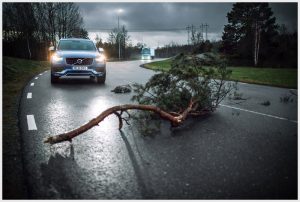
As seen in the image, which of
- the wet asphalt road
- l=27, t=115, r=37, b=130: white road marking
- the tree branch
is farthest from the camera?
l=27, t=115, r=37, b=130: white road marking

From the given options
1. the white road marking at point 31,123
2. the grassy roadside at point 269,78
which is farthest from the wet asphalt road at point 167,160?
the grassy roadside at point 269,78

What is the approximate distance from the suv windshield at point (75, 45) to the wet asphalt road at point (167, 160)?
23.9 feet

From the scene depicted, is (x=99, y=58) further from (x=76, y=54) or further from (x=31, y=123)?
(x=31, y=123)

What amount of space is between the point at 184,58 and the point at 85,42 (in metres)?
8.16

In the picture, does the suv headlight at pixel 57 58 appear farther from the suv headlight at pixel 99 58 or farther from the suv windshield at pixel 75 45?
the suv headlight at pixel 99 58

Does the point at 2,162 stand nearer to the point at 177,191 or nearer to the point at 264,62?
the point at 177,191

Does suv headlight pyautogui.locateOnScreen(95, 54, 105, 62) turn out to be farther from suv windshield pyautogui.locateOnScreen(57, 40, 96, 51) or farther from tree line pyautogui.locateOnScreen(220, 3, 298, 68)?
tree line pyautogui.locateOnScreen(220, 3, 298, 68)

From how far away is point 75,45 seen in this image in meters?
13.7

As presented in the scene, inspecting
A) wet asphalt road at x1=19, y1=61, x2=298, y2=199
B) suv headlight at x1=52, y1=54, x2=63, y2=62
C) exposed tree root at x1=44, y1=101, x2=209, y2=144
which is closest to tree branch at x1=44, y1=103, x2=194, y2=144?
exposed tree root at x1=44, y1=101, x2=209, y2=144

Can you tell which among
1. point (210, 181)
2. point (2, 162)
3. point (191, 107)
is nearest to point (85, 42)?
A: point (191, 107)

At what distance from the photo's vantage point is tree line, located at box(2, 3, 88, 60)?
44875mm

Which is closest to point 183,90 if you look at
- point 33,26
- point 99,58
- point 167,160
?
point 167,160

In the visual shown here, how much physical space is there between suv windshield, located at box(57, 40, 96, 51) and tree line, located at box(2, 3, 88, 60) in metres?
31.6

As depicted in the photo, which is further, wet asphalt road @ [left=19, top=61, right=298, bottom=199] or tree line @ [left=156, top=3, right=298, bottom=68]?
tree line @ [left=156, top=3, right=298, bottom=68]
